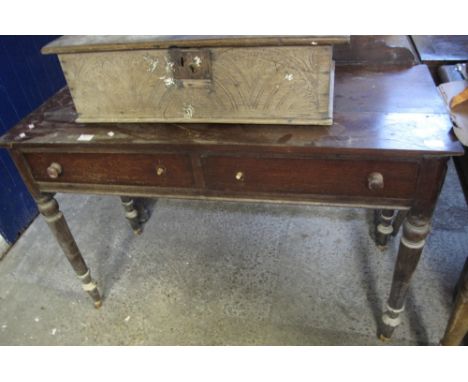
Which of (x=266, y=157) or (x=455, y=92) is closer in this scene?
(x=266, y=157)

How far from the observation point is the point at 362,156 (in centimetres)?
102

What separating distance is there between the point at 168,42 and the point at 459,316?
1164mm

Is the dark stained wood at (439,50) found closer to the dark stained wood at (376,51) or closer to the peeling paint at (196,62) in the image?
the dark stained wood at (376,51)

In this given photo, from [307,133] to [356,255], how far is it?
923 mm

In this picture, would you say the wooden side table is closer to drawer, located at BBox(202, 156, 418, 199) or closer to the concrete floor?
drawer, located at BBox(202, 156, 418, 199)

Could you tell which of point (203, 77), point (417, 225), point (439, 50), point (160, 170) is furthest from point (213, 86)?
point (439, 50)

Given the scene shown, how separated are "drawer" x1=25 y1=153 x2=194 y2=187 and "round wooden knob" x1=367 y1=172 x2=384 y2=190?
1.60ft

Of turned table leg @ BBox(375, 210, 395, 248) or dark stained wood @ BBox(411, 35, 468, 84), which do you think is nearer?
dark stained wood @ BBox(411, 35, 468, 84)

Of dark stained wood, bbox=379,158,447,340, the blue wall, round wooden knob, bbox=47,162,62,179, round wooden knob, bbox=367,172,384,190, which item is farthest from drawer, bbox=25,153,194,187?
the blue wall

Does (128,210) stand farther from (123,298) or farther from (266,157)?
(266,157)

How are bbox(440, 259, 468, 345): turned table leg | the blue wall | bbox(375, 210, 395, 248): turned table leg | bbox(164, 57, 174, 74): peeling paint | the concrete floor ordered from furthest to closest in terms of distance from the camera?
1. the blue wall
2. bbox(375, 210, 395, 248): turned table leg
3. the concrete floor
4. bbox(440, 259, 468, 345): turned table leg
5. bbox(164, 57, 174, 74): peeling paint

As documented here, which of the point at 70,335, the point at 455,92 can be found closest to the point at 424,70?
the point at 455,92

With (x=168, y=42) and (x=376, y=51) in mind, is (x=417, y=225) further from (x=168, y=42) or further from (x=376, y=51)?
(x=168, y=42)

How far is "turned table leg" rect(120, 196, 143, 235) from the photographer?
1.93 metres
